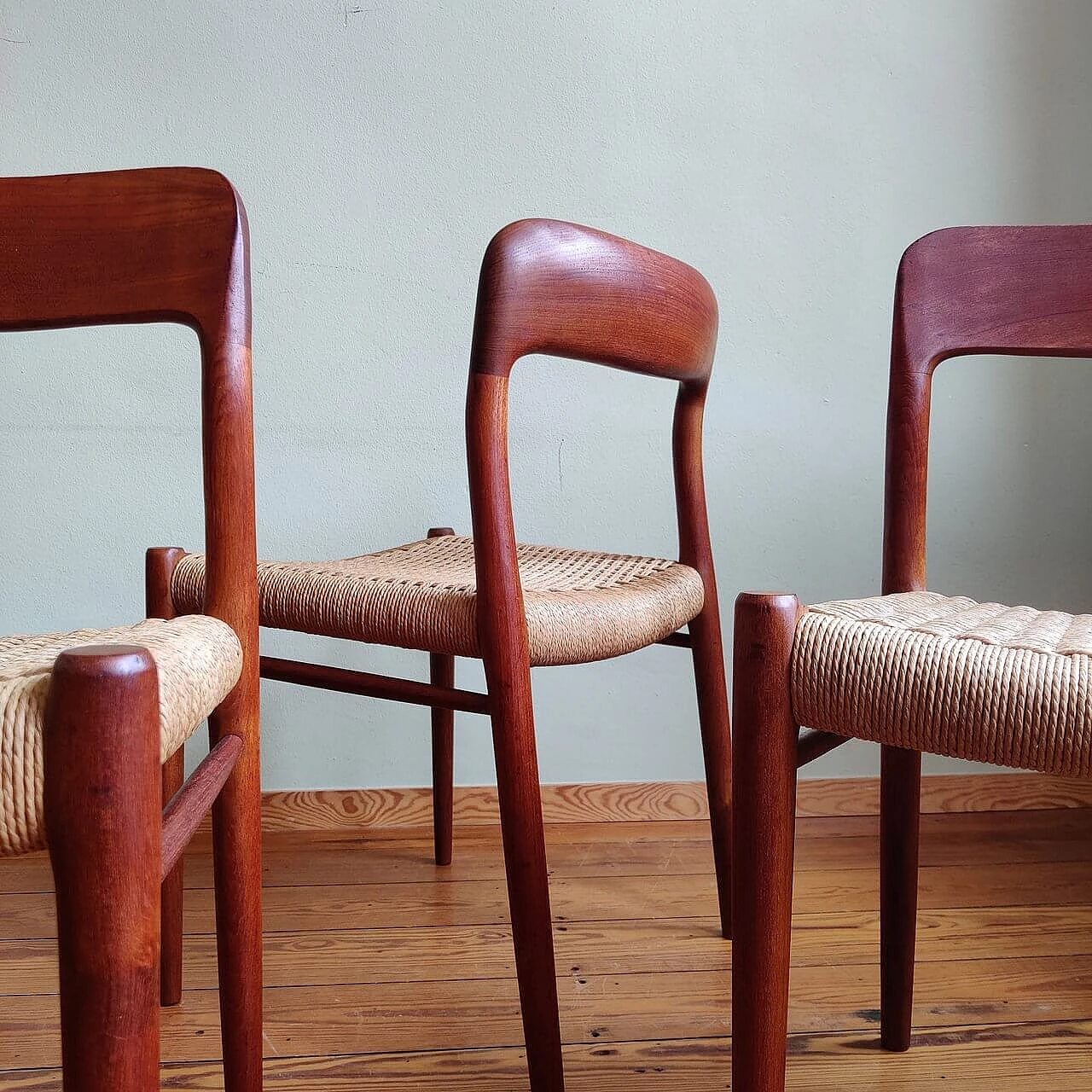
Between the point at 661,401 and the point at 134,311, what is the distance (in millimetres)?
905

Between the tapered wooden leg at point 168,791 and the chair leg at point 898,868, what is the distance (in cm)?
61

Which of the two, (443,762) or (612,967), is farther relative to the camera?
(443,762)

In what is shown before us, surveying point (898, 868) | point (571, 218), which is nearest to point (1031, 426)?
point (571, 218)

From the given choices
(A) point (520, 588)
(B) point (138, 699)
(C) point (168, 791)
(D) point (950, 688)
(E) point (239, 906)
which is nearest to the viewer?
(B) point (138, 699)

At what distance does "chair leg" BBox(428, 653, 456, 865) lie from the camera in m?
1.31

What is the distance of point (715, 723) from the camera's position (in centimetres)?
111

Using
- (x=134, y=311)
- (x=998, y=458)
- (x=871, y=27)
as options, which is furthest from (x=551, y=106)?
(x=134, y=311)

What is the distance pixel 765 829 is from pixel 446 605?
33 centimetres

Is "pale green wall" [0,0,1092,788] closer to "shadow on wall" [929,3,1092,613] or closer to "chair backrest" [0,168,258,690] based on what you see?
"shadow on wall" [929,3,1092,613]

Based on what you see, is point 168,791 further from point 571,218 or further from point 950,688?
point 571,218

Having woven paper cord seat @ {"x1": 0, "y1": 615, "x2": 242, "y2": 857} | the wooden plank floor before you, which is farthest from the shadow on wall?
woven paper cord seat @ {"x1": 0, "y1": 615, "x2": 242, "y2": 857}

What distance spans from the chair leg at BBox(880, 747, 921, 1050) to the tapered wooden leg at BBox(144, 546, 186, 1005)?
24.1 inches

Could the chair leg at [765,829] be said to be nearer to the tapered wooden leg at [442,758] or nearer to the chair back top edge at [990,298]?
the chair back top edge at [990,298]

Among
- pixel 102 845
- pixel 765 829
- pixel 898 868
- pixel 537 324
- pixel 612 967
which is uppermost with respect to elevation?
pixel 537 324
